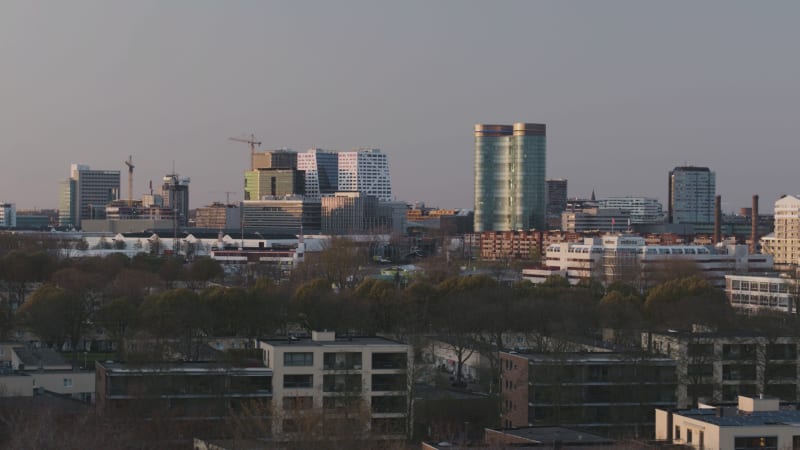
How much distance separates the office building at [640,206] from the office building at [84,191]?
62419 mm

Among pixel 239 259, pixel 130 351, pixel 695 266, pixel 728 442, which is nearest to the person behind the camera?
pixel 728 442

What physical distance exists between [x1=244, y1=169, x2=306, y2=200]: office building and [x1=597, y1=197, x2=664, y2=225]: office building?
114 feet

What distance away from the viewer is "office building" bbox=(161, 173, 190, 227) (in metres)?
164

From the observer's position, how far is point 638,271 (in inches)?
2795

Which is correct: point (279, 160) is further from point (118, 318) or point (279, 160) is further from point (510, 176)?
point (118, 318)

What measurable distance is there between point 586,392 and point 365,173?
153438 millimetres

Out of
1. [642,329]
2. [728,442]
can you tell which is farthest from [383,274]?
[728,442]

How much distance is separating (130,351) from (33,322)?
1072 cm

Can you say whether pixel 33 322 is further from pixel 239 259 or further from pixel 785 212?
pixel 785 212

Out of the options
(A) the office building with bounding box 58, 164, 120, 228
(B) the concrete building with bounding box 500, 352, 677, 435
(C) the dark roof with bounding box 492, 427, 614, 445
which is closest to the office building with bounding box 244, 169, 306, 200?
(A) the office building with bounding box 58, 164, 120, 228

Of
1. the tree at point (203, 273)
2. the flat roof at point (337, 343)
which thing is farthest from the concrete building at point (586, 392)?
the tree at point (203, 273)

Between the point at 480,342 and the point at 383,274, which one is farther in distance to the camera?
the point at 383,274

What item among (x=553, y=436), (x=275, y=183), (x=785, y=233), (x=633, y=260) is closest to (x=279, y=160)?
(x=275, y=183)

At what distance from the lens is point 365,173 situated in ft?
593
